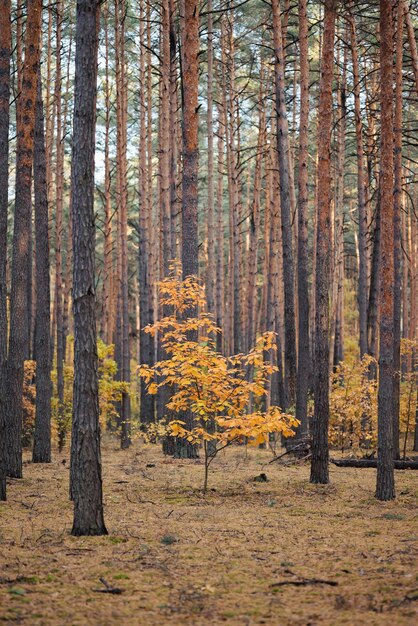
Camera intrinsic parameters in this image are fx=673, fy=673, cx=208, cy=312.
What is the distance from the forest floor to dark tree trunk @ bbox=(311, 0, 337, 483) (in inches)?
25.6

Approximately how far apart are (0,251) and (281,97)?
8758 millimetres

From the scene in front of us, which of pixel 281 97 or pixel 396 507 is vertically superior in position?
pixel 281 97

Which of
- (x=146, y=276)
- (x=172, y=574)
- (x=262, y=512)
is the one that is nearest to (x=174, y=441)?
(x=146, y=276)

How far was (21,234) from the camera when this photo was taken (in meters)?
10.9

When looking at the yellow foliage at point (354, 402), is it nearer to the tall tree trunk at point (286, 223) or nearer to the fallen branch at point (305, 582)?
the tall tree trunk at point (286, 223)

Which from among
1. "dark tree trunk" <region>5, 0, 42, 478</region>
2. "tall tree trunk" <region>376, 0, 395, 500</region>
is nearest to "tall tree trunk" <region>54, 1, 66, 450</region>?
"dark tree trunk" <region>5, 0, 42, 478</region>

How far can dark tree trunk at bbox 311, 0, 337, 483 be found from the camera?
37.1 feet

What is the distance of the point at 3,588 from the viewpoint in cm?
497

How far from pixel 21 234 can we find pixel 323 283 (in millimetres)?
5088

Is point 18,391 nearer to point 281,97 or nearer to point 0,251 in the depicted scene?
point 0,251

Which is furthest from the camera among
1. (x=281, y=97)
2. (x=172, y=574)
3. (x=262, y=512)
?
(x=281, y=97)

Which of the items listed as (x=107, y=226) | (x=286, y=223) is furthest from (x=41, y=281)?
(x=107, y=226)

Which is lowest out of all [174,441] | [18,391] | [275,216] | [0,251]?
[174,441]

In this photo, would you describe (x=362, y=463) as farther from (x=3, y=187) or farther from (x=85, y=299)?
(x=85, y=299)
